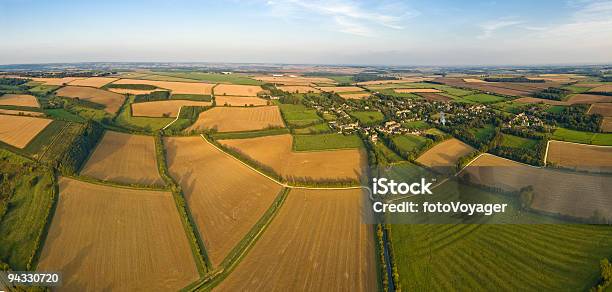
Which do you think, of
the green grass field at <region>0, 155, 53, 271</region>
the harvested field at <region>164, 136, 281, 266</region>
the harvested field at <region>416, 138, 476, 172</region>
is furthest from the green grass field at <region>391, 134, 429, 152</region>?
the green grass field at <region>0, 155, 53, 271</region>

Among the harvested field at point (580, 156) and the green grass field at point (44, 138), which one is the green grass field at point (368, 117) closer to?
the harvested field at point (580, 156)

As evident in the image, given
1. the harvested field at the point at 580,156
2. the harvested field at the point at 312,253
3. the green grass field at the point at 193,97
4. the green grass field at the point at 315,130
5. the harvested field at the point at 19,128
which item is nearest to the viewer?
the harvested field at the point at 312,253

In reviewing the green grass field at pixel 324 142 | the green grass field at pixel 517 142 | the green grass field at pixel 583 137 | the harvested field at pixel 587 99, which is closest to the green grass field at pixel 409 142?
the green grass field at pixel 324 142

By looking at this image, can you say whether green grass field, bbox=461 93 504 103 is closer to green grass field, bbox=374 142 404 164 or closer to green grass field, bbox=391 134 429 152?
green grass field, bbox=391 134 429 152

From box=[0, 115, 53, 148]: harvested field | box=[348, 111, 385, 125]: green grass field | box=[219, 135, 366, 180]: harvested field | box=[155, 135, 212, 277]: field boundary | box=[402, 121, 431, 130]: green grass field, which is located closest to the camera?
box=[155, 135, 212, 277]: field boundary

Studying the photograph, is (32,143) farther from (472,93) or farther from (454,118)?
(472,93)
